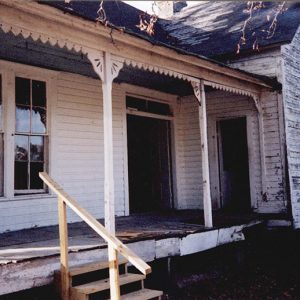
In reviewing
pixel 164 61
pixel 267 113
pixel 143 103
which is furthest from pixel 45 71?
pixel 267 113

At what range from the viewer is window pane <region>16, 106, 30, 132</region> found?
302 inches

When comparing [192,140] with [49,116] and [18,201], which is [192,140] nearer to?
[49,116]

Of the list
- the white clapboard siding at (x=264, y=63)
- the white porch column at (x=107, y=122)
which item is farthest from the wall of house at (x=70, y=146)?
the white clapboard siding at (x=264, y=63)

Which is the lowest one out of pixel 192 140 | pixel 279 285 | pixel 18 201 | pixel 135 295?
pixel 279 285

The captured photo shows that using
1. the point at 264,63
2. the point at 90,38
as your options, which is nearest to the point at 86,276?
the point at 90,38

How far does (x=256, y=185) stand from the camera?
10750 mm

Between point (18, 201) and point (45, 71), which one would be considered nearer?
point (18, 201)

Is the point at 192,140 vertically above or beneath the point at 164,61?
beneath

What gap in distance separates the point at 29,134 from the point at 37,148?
1.10ft

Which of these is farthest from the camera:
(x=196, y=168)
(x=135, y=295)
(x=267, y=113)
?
(x=196, y=168)

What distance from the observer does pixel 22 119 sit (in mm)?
7730

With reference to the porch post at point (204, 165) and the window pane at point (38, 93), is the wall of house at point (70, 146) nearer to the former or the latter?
the window pane at point (38, 93)

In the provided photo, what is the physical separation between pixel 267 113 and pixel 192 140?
7.22ft

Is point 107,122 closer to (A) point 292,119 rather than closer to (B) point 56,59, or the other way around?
(B) point 56,59
